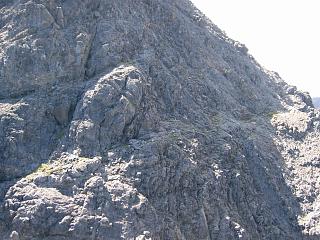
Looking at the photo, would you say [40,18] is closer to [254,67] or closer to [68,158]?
[68,158]

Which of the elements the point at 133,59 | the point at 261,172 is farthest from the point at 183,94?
the point at 261,172

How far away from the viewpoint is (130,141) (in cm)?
5428

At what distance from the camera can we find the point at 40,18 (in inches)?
2356

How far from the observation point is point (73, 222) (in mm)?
46438

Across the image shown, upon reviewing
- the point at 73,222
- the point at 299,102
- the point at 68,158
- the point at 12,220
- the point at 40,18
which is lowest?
the point at 12,220

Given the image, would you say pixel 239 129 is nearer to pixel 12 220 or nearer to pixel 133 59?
pixel 133 59

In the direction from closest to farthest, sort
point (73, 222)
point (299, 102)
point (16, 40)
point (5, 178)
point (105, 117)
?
point (73, 222)
point (5, 178)
point (105, 117)
point (16, 40)
point (299, 102)

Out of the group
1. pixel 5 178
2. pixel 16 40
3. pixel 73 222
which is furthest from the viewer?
pixel 16 40

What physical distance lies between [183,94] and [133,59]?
7.87 meters

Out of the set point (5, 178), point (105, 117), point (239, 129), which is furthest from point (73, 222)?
point (239, 129)

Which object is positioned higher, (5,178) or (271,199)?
(271,199)

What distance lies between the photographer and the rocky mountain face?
4834 cm

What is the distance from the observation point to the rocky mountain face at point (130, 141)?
48344mm

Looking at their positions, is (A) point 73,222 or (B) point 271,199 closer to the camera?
(A) point 73,222
